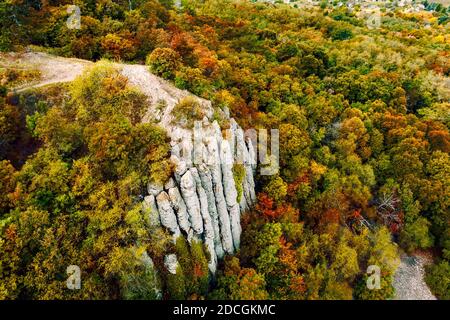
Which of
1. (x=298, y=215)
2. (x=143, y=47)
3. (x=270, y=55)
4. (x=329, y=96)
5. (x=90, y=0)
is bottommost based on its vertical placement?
(x=298, y=215)

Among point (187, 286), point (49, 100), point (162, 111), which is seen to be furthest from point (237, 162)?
point (49, 100)

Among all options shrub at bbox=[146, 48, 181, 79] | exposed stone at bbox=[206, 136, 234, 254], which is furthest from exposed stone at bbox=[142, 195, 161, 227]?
shrub at bbox=[146, 48, 181, 79]

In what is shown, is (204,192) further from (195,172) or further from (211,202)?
(195,172)

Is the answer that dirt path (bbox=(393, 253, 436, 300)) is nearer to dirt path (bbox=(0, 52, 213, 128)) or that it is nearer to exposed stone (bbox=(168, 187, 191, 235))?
exposed stone (bbox=(168, 187, 191, 235))

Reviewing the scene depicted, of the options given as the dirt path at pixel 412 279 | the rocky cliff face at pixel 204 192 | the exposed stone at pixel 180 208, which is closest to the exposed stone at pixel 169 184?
the rocky cliff face at pixel 204 192

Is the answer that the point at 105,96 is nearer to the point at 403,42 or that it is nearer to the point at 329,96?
the point at 329,96

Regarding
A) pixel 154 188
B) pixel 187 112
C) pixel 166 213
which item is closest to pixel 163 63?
pixel 187 112
